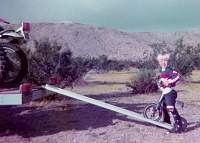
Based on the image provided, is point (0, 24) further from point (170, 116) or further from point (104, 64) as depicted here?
point (104, 64)

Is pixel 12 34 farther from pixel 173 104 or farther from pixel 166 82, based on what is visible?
pixel 173 104

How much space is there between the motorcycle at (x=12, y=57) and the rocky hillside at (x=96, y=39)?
219ft

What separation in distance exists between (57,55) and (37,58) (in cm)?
194

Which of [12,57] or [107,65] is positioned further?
[107,65]

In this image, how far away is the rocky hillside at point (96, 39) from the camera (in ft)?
263

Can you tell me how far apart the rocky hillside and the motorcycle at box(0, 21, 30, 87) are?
66650 millimetres

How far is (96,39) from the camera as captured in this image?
288 ft

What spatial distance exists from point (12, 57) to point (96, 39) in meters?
78.4

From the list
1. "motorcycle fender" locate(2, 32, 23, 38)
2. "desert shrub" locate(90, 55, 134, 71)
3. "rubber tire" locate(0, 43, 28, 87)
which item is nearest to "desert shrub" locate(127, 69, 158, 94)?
"rubber tire" locate(0, 43, 28, 87)

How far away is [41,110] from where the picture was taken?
1277 centimetres

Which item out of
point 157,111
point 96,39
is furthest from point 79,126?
point 96,39

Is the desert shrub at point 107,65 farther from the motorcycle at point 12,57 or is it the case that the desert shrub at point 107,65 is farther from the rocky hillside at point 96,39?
the motorcycle at point 12,57

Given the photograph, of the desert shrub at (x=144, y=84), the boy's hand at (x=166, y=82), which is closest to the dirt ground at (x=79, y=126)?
the boy's hand at (x=166, y=82)

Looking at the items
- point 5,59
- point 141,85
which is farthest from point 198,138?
point 141,85
